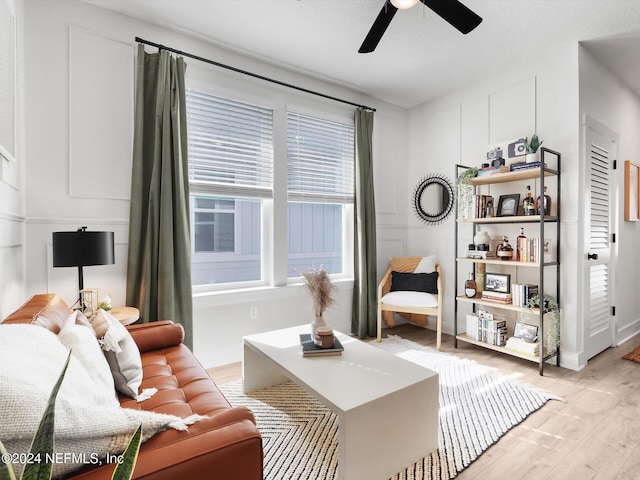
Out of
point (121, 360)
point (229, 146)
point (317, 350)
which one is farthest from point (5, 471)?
point (229, 146)

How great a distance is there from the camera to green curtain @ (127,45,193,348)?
99.5 inches

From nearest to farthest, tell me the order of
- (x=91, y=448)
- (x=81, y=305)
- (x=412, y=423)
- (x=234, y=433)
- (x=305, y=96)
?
(x=91, y=448) < (x=234, y=433) < (x=412, y=423) < (x=81, y=305) < (x=305, y=96)

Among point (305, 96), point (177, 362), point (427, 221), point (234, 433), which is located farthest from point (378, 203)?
point (234, 433)

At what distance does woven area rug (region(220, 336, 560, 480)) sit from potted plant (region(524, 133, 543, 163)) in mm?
1835

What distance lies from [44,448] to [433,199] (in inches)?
160

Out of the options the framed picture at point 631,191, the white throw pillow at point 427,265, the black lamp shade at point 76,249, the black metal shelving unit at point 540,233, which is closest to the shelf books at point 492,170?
the black metal shelving unit at point 540,233

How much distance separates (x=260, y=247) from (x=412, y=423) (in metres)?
2.15

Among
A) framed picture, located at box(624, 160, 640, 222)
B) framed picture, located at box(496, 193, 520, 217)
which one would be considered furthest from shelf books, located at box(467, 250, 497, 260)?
framed picture, located at box(624, 160, 640, 222)

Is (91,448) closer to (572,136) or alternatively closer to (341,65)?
(341,65)

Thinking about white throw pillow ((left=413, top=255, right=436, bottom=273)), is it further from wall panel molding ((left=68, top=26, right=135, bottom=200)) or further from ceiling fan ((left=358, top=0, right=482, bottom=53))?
wall panel molding ((left=68, top=26, right=135, bottom=200))

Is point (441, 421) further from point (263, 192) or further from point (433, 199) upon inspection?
point (433, 199)

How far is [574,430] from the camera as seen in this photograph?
1985mm

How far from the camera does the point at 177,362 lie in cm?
190

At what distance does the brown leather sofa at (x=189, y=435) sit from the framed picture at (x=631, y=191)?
172 inches
